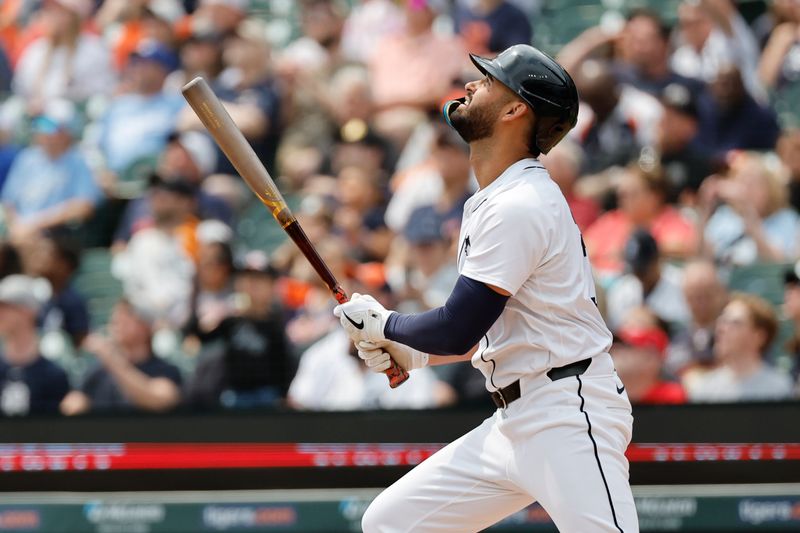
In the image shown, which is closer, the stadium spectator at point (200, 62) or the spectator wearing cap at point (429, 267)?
the spectator wearing cap at point (429, 267)

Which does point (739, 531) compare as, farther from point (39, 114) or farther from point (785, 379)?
point (39, 114)

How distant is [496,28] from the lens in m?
7.60

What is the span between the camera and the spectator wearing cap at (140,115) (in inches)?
312

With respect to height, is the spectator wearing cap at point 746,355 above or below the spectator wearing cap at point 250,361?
below

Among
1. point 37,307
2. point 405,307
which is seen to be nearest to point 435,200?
point 405,307

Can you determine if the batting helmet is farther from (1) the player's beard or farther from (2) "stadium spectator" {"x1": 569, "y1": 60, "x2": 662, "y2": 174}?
(2) "stadium spectator" {"x1": 569, "y1": 60, "x2": 662, "y2": 174}

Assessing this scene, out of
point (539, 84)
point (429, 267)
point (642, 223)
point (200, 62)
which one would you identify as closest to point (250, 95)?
point (200, 62)

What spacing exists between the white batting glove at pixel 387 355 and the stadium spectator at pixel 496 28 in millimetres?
4232

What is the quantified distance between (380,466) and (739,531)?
1.69 meters

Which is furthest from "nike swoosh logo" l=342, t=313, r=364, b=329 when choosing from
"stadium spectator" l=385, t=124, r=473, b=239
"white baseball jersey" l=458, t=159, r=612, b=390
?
"stadium spectator" l=385, t=124, r=473, b=239

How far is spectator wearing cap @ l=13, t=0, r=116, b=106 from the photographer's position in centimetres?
856

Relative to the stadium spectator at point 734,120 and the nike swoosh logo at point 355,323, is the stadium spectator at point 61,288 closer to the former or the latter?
the stadium spectator at point 734,120

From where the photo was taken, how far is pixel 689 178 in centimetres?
650

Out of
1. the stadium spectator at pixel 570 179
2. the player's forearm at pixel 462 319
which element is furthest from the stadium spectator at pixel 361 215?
the player's forearm at pixel 462 319
